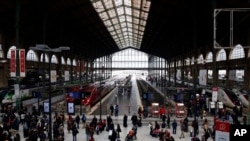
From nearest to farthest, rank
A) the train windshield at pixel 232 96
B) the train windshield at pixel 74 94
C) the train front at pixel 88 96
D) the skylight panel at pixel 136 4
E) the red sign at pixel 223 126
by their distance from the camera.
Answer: the red sign at pixel 223 126 → the train windshield at pixel 232 96 → the train windshield at pixel 74 94 → the train front at pixel 88 96 → the skylight panel at pixel 136 4

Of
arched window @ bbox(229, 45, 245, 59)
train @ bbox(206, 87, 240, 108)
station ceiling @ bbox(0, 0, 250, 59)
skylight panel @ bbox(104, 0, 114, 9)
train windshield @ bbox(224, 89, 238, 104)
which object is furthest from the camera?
skylight panel @ bbox(104, 0, 114, 9)

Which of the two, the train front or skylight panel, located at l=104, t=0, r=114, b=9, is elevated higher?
skylight panel, located at l=104, t=0, r=114, b=9

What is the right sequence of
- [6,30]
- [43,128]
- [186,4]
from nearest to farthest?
[43,128] < [186,4] < [6,30]

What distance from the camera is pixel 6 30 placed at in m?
40.0

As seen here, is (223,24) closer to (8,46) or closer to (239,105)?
(239,105)

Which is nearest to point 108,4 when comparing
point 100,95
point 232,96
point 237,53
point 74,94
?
point 100,95

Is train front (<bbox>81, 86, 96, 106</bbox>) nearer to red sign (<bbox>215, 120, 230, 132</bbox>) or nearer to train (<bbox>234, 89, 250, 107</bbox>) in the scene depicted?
train (<bbox>234, 89, 250, 107</bbox>)

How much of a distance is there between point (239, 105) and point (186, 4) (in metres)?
11.0

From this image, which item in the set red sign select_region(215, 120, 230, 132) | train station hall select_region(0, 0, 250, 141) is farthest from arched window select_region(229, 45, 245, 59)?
red sign select_region(215, 120, 230, 132)

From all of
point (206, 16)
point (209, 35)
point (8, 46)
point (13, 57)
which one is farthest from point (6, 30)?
point (209, 35)

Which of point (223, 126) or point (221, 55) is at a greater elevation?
point (221, 55)

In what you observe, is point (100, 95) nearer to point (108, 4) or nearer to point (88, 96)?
point (88, 96)

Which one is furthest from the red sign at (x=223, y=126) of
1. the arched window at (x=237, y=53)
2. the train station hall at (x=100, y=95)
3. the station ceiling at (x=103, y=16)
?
the arched window at (x=237, y=53)

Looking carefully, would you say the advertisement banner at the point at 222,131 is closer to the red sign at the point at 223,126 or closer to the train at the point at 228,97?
the red sign at the point at 223,126
